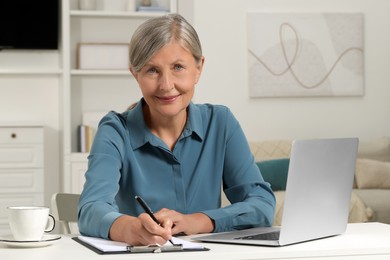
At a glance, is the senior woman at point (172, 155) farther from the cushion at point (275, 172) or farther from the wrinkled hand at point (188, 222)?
the cushion at point (275, 172)

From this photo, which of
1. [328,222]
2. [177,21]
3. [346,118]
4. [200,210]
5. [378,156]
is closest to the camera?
[328,222]

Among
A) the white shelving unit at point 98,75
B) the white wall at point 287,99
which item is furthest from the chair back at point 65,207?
the white wall at point 287,99

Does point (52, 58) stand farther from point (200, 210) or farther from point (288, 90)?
point (200, 210)

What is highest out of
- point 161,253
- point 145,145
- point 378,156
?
point 145,145

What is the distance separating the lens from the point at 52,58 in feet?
21.2

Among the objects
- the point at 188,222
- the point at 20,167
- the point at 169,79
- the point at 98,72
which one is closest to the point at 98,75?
the point at 98,72

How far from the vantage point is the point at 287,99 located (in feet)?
22.0

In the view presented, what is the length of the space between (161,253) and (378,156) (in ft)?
16.5

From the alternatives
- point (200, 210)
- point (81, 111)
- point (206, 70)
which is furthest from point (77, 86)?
point (200, 210)

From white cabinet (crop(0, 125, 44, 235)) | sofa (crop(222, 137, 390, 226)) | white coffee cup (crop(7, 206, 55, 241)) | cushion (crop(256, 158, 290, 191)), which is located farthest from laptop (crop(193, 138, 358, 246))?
white cabinet (crop(0, 125, 44, 235))

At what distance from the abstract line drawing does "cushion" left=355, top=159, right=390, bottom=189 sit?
111 cm

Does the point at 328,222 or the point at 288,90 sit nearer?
the point at 328,222

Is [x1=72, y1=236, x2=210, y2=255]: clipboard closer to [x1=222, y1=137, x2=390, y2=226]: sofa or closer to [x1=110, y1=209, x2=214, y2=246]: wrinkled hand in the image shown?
[x1=110, y1=209, x2=214, y2=246]: wrinkled hand

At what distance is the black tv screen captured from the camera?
6258mm
